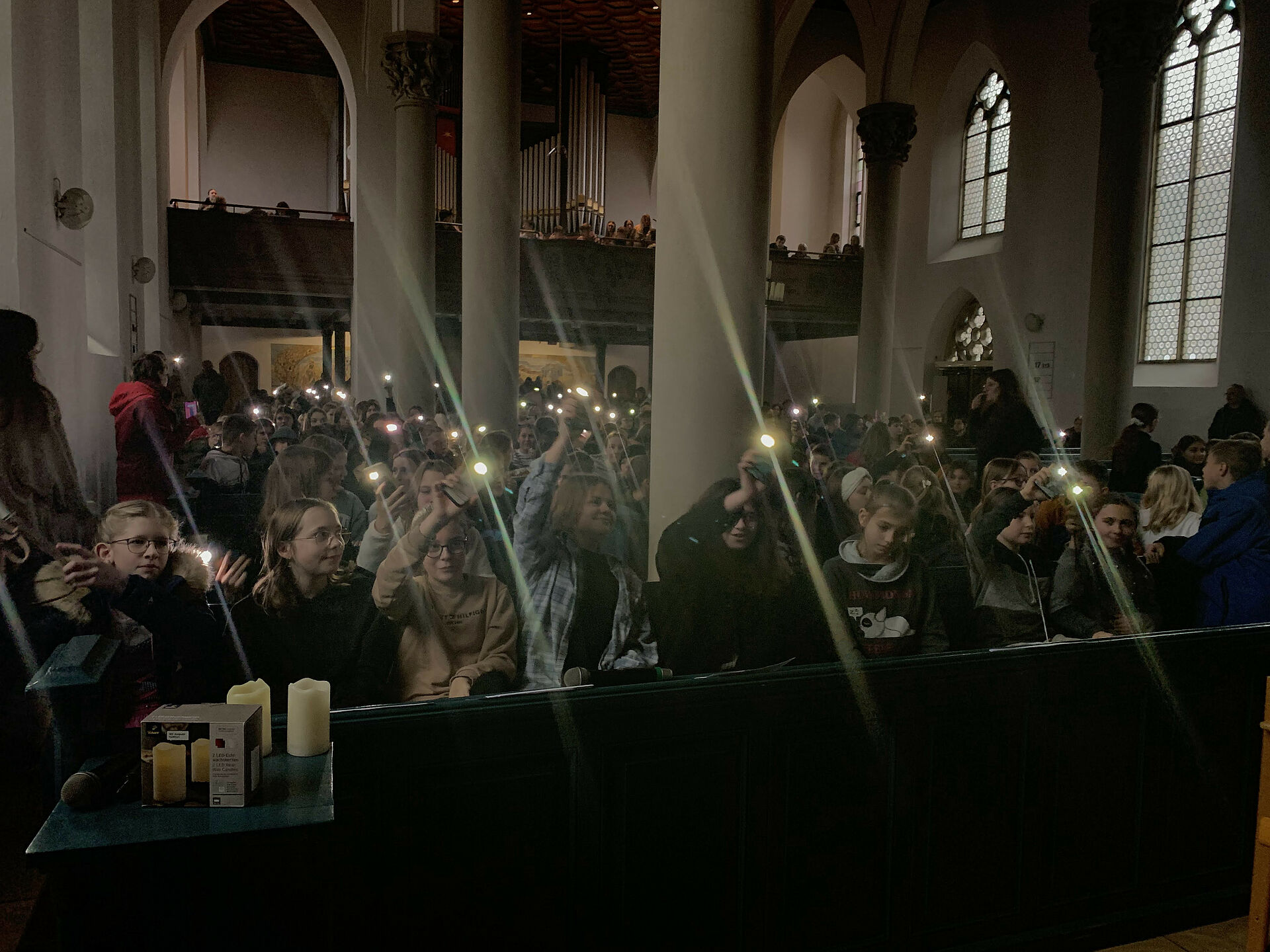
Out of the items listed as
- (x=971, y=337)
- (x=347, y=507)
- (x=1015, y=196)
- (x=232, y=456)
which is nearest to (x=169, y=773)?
(x=347, y=507)

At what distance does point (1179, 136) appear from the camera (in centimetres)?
1510

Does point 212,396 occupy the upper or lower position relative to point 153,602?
upper

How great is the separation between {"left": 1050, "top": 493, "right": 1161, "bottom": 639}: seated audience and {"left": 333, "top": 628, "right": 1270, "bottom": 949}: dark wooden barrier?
74 cm

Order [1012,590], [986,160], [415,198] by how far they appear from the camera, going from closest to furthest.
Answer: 1. [1012,590]
2. [415,198]
3. [986,160]

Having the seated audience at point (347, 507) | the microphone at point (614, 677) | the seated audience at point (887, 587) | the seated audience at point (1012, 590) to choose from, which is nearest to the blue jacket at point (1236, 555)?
the seated audience at point (1012, 590)

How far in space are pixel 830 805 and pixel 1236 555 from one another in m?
2.71

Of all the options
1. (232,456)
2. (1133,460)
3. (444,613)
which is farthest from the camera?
(1133,460)

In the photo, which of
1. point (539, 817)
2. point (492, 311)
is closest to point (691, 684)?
point (539, 817)

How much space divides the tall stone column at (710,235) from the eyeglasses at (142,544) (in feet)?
7.63

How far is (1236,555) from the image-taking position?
448 centimetres

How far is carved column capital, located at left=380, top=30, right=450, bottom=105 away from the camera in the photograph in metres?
12.1

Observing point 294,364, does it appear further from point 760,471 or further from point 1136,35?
point 760,471

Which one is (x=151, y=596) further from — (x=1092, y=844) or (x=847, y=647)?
(x=1092, y=844)

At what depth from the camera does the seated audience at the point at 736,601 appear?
142 inches
